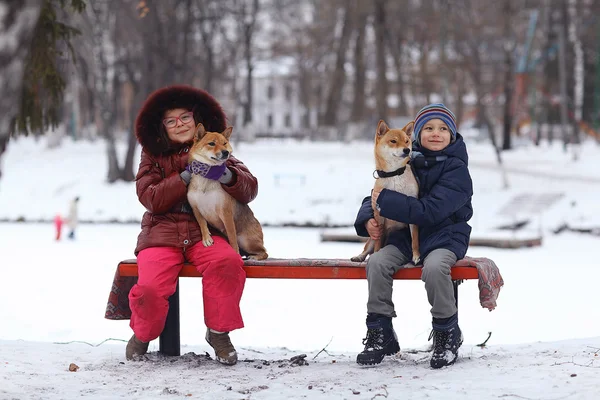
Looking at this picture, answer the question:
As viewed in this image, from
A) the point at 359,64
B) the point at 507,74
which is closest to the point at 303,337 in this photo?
the point at 507,74

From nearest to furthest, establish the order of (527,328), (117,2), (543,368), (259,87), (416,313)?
1. (543,368)
2. (527,328)
3. (416,313)
4. (117,2)
5. (259,87)

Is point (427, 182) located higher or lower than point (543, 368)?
higher

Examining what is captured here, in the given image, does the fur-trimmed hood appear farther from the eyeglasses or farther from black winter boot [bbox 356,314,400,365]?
black winter boot [bbox 356,314,400,365]

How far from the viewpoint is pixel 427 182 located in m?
5.28

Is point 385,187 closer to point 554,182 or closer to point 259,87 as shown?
point 554,182

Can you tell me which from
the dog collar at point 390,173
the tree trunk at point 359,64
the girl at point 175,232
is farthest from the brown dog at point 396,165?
the tree trunk at point 359,64

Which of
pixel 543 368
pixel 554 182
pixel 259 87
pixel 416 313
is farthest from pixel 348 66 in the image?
pixel 543 368

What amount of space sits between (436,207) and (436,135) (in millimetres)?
484

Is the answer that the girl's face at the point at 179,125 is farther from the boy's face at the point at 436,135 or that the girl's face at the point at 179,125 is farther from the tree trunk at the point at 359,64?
the tree trunk at the point at 359,64

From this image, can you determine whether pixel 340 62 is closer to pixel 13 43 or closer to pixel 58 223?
pixel 58 223

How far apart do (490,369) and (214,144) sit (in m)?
2.02

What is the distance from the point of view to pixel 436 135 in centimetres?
528

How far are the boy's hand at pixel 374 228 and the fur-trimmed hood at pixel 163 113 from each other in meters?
1.17

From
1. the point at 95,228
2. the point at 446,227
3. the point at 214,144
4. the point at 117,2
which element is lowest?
the point at 95,228
